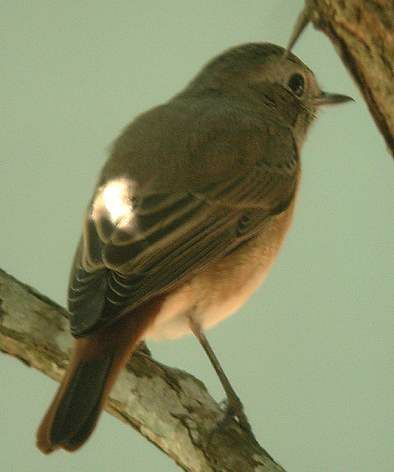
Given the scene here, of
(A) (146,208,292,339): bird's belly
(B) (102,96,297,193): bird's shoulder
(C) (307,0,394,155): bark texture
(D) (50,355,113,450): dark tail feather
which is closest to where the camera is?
(C) (307,0,394,155): bark texture

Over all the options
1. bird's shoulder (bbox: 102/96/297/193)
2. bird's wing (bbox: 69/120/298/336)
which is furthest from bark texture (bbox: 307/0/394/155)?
bird's shoulder (bbox: 102/96/297/193)

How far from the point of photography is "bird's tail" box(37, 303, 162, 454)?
240 cm

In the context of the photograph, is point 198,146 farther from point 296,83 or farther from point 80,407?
point 80,407

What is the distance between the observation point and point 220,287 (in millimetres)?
2918

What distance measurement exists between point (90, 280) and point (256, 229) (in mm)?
653

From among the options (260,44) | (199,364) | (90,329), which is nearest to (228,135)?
(260,44)

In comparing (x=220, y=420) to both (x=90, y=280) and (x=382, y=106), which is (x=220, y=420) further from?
(x=382, y=106)

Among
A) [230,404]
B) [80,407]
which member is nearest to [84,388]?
[80,407]

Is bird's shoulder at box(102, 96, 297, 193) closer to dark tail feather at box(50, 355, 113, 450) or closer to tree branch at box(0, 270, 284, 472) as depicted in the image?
tree branch at box(0, 270, 284, 472)

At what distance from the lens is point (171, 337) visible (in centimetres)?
308

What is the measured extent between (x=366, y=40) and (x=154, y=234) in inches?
39.6

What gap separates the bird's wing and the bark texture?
2.82ft

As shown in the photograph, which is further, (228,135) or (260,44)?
(260,44)

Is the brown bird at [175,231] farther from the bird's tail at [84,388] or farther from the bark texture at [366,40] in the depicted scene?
the bark texture at [366,40]
